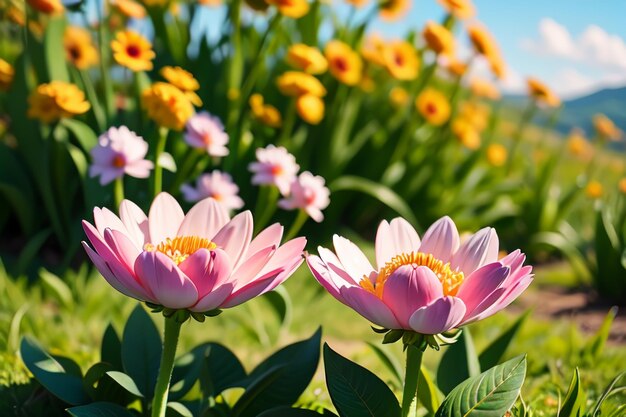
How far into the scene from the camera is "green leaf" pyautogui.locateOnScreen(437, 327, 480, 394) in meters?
1.44

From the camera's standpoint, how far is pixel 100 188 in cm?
266

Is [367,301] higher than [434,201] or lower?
higher

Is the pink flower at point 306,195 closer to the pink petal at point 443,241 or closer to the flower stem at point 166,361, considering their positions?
the pink petal at point 443,241

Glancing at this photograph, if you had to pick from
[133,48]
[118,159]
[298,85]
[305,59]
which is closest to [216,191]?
[118,159]

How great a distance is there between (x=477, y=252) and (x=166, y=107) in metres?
1.31

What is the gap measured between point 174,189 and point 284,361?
133 cm

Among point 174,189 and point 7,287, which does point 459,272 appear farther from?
point 7,287

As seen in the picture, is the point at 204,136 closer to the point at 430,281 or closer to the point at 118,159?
the point at 118,159

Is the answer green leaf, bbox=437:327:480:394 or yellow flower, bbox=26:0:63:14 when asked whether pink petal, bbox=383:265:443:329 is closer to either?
green leaf, bbox=437:327:480:394

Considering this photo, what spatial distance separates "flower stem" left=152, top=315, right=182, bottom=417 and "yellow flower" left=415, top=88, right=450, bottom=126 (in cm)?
296

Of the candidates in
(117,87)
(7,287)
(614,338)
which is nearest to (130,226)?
(7,287)

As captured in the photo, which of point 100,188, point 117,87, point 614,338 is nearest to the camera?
point 100,188

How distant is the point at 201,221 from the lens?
131cm

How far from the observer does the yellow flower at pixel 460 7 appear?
3639mm
